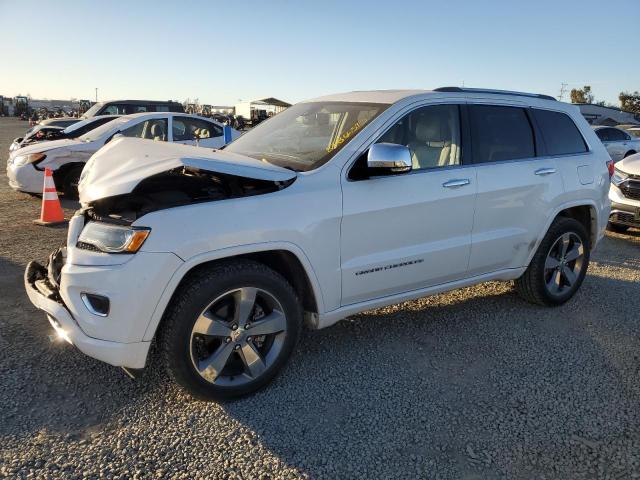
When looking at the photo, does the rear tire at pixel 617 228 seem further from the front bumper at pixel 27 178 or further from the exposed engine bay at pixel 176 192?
the front bumper at pixel 27 178

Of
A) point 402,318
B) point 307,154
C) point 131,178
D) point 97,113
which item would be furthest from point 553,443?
point 97,113

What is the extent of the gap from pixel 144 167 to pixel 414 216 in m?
1.71

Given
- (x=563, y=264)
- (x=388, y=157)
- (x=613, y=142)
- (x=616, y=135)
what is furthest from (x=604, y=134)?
(x=388, y=157)

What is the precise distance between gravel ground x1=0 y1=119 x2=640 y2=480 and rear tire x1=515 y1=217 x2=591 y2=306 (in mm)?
385

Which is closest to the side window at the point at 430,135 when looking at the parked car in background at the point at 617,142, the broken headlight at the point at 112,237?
the broken headlight at the point at 112,237

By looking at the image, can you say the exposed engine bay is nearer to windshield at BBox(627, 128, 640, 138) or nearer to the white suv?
the white suv

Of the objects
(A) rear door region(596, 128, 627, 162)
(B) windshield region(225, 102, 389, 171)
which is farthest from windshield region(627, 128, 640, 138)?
(B) windshield region(225, 102, 389, 171)

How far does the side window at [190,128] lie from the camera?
9.77 meters

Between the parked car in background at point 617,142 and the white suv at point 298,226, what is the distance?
11934 mm

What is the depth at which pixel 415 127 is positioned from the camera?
140 inches

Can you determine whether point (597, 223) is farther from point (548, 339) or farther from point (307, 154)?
point (307, 154)

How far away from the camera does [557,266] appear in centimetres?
447

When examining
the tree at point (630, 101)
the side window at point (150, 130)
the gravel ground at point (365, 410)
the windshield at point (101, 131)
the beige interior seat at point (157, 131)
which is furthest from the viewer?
the tree at point (630, 101)

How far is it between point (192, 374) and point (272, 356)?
1.59ft
